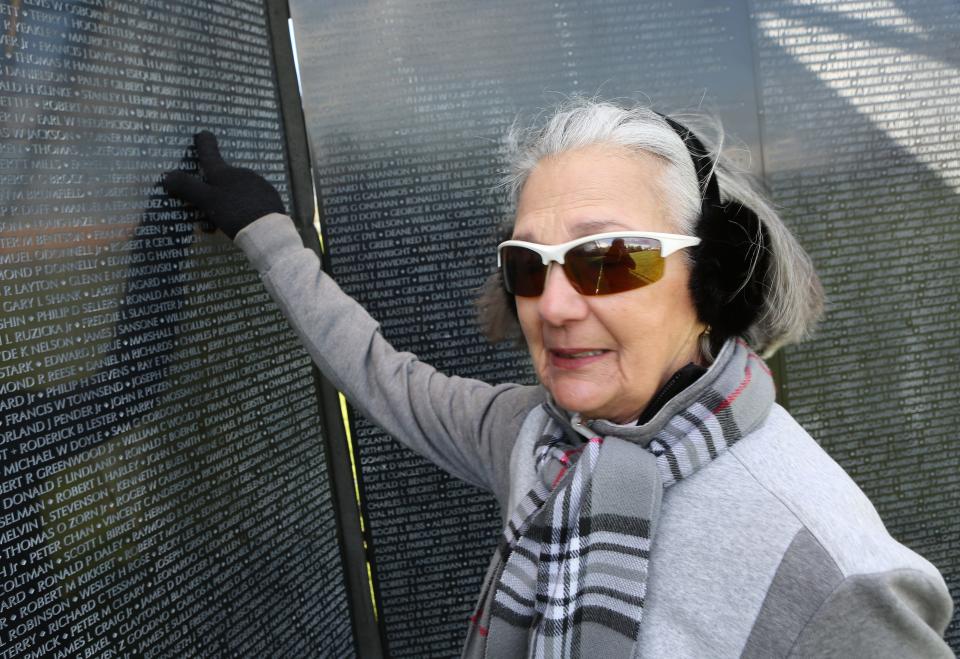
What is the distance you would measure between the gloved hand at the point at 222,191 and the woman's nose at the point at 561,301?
1.07 metres

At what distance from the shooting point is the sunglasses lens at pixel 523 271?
1.66 meters

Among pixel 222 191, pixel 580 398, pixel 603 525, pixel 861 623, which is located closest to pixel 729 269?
pixel 580 398

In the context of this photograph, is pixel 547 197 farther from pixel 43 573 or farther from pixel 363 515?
pixel 363 515

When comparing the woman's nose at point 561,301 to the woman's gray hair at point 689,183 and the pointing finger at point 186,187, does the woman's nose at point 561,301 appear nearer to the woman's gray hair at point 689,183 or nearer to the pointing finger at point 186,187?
the woman's gray hair at point 689,183

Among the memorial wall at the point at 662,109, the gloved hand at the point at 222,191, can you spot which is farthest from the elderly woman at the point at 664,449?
the memorial wall at the point at 662,109

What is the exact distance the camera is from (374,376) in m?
2.24

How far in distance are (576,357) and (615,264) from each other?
25 centimetres

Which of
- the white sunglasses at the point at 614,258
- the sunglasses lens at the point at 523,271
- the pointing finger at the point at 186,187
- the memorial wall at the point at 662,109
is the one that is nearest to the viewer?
the white sunglasses at the point at 614,258

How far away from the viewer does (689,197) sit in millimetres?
1652

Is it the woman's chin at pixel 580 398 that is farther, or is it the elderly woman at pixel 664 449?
the woman's chin at pixel 580 398

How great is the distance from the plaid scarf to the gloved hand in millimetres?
1242

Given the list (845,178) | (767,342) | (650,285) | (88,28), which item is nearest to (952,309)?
(845,178)

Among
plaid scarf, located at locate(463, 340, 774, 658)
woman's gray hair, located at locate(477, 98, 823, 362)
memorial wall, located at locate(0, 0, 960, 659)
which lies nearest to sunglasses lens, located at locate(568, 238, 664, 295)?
woman's gray hair, located at locate(477, 98, 823, 362)

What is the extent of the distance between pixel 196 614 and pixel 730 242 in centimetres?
183
